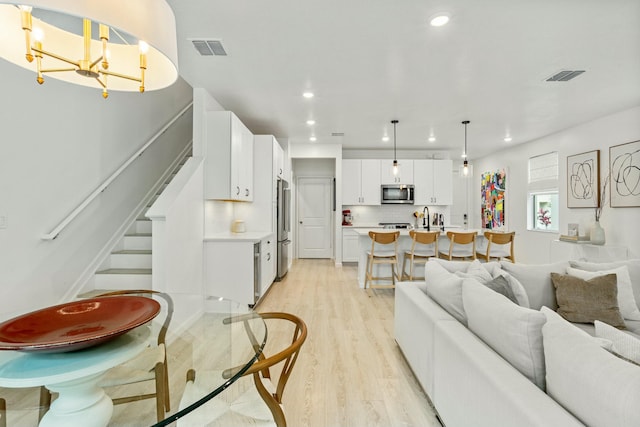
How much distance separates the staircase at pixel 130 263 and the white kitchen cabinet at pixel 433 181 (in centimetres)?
559

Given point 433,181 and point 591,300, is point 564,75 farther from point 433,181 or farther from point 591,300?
point 433,181

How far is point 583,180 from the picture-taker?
5.10 meters

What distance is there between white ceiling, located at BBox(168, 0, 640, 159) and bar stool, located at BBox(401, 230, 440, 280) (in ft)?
5.99

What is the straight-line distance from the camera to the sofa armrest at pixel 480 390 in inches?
39.4

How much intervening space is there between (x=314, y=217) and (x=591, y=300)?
6.14 m

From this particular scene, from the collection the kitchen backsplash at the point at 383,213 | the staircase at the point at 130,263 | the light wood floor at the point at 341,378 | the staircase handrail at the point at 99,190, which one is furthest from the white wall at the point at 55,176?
the kitchen backsplash at the point at 383,213

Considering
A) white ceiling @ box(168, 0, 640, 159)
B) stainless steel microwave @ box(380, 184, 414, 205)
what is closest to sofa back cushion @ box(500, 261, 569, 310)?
white ceiling @ box(168, 0, 640, 159)

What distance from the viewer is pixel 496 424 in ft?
3.78

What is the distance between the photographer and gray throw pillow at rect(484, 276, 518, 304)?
1.98 m

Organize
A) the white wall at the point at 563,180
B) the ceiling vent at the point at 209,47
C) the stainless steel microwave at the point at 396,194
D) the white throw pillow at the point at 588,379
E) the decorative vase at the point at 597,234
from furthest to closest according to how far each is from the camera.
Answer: the stainless steel microwave at the point at 396,194, the decorative vase at the point at 597,234, the white wall at the point at 563,180, the ceiling vent at the point at 209,47, the white throw pillow at the point at 588,379

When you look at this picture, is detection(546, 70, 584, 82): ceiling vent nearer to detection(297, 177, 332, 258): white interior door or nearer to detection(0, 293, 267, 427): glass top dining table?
detection(0, 293, 267, 427): glass top dining table

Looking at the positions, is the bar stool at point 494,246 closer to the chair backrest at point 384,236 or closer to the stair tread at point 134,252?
the chair backrest at point 384,236

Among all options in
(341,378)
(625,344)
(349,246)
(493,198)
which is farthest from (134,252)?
(493,198)

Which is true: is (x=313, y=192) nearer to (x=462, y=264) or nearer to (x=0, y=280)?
(x=462, y=264)
